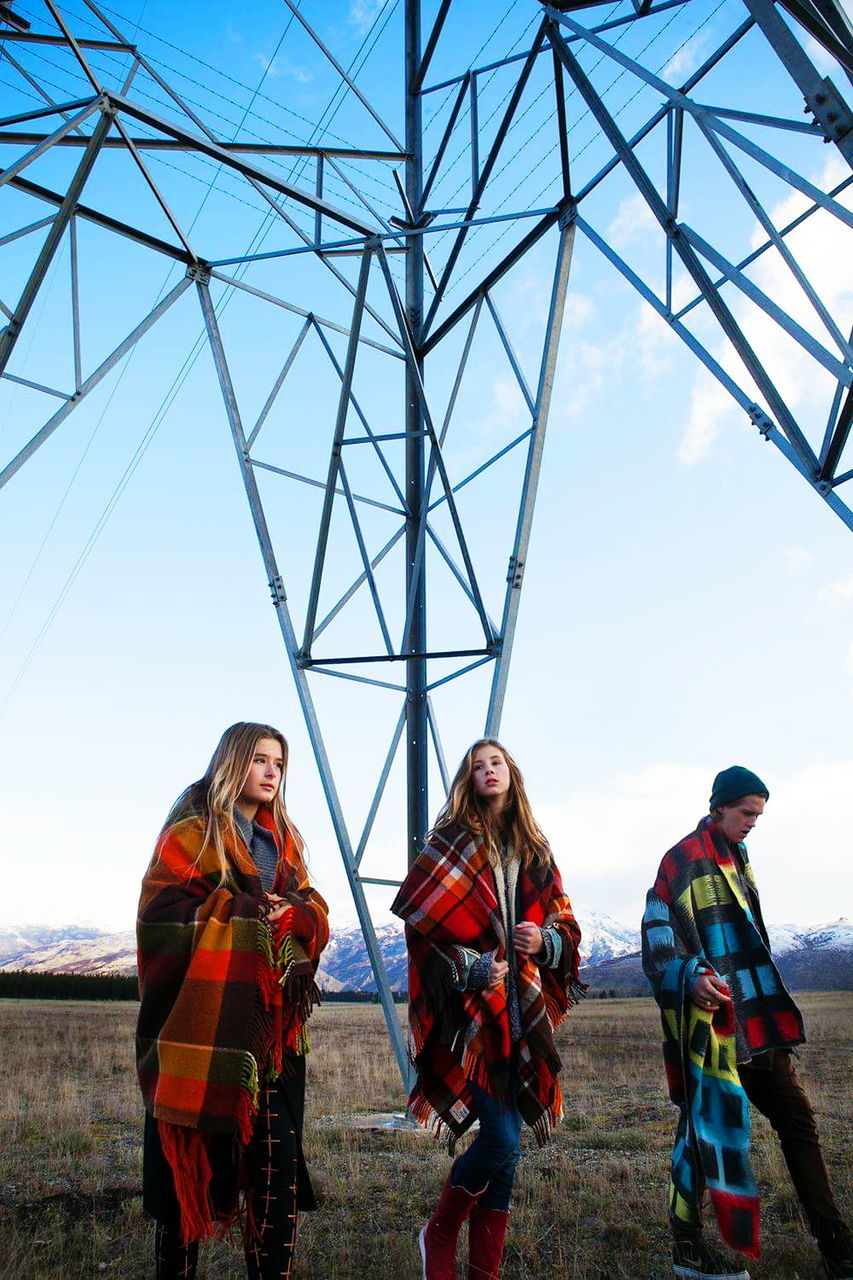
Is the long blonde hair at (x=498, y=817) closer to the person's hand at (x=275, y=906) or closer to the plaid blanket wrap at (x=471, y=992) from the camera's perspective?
the plaid blanket wrap at (x=471, y=992)

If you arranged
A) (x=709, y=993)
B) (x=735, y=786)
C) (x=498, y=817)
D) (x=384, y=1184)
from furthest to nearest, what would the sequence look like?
(x=384, y=1184) → (x=735, y=786) → (x=498, y=817) → (x=709, y=993)

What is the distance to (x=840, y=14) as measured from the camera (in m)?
3.54

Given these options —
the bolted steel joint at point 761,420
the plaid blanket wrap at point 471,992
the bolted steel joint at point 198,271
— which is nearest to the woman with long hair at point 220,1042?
the plaid blanket wrap at point 471,992

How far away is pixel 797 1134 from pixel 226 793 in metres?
2.35

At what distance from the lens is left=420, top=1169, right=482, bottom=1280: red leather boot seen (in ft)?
9.59

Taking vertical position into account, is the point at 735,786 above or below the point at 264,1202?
above

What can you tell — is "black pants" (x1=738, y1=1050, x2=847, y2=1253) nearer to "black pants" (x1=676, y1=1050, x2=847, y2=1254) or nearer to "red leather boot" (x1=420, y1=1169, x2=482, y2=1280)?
"black pants" (x1=676, y1=1050, x2=847, y2=1254)

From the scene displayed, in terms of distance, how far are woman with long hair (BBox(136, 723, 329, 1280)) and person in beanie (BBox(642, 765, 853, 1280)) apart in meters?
1.37

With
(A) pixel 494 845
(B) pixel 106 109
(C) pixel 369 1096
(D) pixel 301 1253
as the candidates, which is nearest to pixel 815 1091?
(C) pixel 369 1096

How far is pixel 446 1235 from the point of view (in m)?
2.95

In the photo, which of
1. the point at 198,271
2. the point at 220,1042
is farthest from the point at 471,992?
the point at 198,271

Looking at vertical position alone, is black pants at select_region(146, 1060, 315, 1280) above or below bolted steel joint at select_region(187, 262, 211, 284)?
below

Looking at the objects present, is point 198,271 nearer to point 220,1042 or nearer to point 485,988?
point 485,988

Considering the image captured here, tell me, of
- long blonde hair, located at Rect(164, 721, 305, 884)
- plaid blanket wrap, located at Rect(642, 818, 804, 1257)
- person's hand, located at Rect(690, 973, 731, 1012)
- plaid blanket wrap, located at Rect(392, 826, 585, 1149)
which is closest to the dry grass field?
plaid blanket wrap, located at Rect(642, 818, 804, 1257)
